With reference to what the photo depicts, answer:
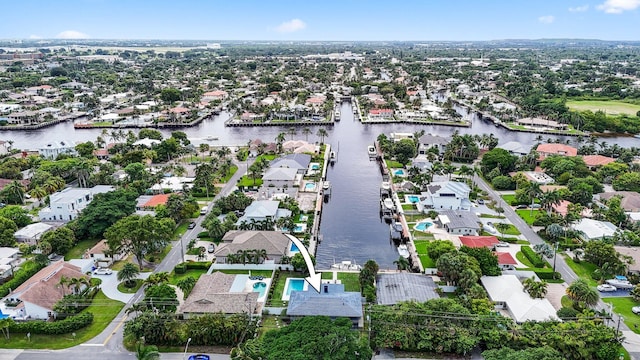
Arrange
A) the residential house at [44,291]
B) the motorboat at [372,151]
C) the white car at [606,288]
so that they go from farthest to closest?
the motorboat at [372,151], the white car at [606,288], the residential house at [44,291]

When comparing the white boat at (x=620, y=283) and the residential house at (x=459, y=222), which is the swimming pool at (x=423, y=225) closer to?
the residential house at (x=459, y=222)

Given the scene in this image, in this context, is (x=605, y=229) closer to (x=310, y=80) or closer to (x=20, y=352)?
(x=20, y=352)

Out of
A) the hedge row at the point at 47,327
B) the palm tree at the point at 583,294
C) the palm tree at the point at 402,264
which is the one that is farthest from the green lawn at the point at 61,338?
the palm tree at the point at 583,294

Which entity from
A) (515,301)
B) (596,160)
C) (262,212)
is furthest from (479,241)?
(596,160)

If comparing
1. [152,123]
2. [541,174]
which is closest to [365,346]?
[541,174]

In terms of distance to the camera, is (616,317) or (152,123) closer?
(616,317)

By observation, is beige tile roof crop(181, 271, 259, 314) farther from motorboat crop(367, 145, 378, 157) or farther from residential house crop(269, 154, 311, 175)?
motorboat crop(367, 145, 378, 157)
